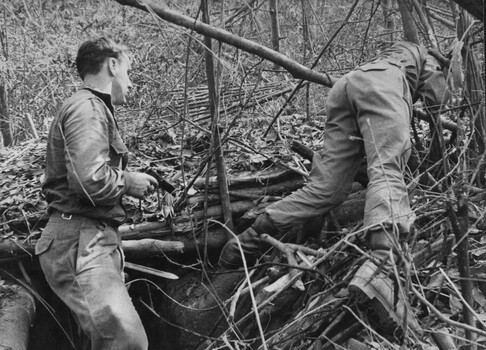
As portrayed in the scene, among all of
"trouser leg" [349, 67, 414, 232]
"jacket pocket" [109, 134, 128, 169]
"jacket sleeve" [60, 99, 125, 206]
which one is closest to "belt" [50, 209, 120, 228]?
"jacket sleeve" [60, 99, 125, 206]

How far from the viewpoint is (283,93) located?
6773mm

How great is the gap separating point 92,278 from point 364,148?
2.08 m

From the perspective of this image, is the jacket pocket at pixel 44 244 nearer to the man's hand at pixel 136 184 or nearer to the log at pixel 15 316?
the man's hand at pixel 136 184

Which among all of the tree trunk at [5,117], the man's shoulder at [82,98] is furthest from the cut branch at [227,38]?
the tree trunk at [5,117]

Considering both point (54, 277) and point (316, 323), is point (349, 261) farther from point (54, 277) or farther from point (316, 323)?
point (54, 277)

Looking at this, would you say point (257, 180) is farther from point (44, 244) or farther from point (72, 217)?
point (44, 244)

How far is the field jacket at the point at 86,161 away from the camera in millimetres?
3754

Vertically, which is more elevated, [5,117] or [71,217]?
[71,217]

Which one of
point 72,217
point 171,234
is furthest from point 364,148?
point 72,217

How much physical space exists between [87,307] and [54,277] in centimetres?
35

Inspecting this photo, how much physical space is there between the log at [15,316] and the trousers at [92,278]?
82 centimetres

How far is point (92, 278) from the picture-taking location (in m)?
3.82

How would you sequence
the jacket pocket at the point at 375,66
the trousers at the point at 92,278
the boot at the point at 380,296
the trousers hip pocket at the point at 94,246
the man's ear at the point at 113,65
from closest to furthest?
the boot at the point at 380,296 → the trousers at the point at 92,278 → the trousers hip pocket at the point at 94,246 → the man's ear at the point at 113,65 → the jacket pocket at the point at 375,66

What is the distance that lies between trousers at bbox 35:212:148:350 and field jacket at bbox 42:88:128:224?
3.9 inches
